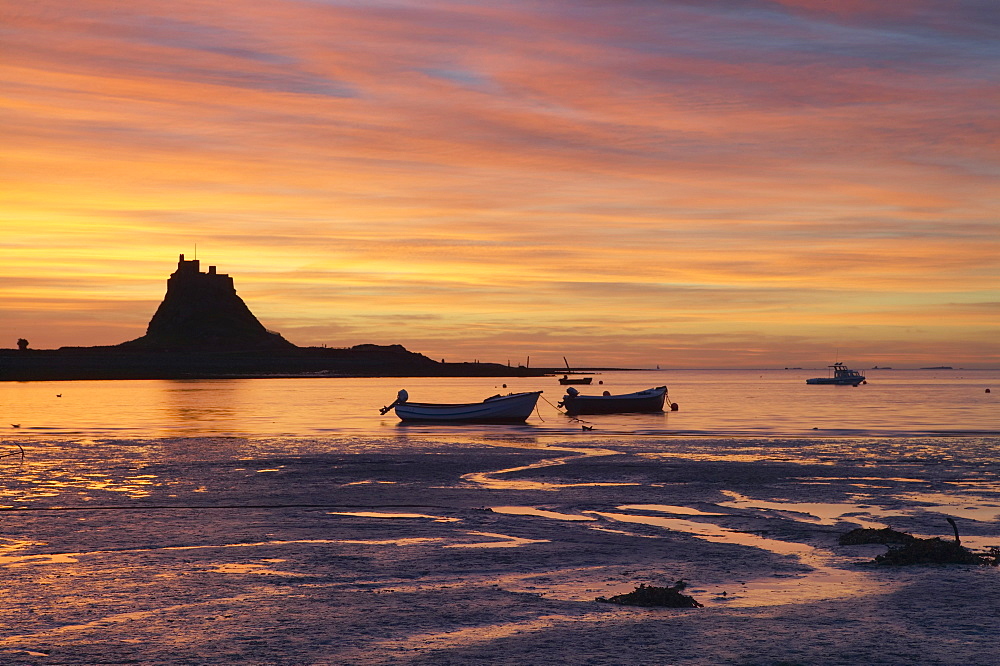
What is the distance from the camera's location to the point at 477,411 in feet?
198

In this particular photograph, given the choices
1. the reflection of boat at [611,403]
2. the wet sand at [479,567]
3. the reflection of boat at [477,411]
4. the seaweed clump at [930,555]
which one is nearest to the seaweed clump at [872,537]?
the wet sand at [479,567]

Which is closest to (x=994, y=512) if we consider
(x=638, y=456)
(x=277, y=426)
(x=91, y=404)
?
(x=638, y=456)

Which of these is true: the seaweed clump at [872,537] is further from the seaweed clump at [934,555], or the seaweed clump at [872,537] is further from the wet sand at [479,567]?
the seaweed clump at [934,555]

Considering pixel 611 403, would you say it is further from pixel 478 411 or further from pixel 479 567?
pixel 479 567

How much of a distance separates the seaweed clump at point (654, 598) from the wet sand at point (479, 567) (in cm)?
27

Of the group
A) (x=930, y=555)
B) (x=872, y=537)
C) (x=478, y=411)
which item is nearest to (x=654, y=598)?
(x=930, y=555)

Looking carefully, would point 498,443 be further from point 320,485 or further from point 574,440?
point 320,485

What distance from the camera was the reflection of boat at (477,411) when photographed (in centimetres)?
5975

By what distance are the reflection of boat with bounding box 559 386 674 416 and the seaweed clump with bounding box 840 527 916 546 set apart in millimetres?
52114

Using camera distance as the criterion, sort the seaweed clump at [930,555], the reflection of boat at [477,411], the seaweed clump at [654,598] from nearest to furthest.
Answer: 1. the seaweed clump at [654,598]
2. the seaweed clump at [930,555]
3. the reflection of boat at [477,411]

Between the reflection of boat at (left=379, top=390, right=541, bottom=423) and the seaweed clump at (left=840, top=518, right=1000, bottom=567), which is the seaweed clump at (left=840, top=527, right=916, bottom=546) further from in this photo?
the reflection of boat at (left=379, top=390, right=541, bottom=423)

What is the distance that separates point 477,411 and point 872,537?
44131 millimetres

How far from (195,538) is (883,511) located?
14446 mm

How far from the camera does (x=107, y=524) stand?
62.2 ft
